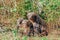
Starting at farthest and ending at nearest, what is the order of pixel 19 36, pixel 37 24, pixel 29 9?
pixel 29 9 → pixel 37 24 → pixel 19 36

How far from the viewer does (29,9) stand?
739 centimetres

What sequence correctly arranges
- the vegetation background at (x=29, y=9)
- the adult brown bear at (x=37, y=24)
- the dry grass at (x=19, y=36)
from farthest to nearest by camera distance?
the vegetation background at (x=29, y=9) < the adult brown bear at (x=37, y=24) < the dry grass at (x=19, y=36)

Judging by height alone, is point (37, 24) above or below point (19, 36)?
above

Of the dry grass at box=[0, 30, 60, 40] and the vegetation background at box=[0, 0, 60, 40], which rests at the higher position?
the vegetation background at box=[0, 0, 60, 40]

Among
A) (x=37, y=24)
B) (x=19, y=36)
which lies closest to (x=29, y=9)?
(x=37, y=24)

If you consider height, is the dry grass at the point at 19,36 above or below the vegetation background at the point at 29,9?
below

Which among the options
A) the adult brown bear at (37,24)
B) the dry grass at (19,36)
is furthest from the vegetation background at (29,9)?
the adult brown bear at (37,24)

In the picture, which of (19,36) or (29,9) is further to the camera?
(29,9)

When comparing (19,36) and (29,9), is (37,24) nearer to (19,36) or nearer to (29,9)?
(19,36)

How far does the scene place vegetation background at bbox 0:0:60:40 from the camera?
22.1 ft

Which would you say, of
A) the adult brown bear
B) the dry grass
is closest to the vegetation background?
the dry grass

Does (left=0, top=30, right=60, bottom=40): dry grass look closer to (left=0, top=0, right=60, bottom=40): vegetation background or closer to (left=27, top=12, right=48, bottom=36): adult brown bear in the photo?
(left=0, top=0, right=60, bottom=40): vegetation background

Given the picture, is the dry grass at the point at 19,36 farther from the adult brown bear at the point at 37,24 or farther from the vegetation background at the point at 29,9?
the adult brown bear at the point at 37,24

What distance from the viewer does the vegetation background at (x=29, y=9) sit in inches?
265
